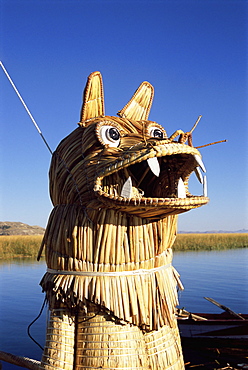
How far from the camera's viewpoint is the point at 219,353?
5.12m

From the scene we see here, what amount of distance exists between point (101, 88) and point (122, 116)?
0.31m

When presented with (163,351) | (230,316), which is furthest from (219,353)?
(163,351)

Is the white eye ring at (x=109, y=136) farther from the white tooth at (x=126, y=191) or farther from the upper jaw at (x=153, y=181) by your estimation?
the white tooth at (x=126, y=191)

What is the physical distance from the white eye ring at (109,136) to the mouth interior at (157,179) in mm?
214

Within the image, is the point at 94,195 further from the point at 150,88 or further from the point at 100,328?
the point at 150,88

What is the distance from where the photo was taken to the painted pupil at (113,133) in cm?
298

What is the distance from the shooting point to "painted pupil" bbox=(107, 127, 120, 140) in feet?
9.78

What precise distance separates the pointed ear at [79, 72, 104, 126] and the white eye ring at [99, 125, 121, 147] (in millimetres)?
381

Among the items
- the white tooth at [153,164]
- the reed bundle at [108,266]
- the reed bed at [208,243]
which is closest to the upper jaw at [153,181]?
the white tooth at [153,164]

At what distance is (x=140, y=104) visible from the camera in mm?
3797

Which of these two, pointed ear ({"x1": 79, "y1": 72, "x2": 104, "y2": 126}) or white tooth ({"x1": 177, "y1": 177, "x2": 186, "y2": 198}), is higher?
pointed ear ({"x1": 79, "y1": 72, "x2": 104, "y2": 126})

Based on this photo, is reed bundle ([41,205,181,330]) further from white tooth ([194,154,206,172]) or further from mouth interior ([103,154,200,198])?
white tooth ([194,154,206,172])

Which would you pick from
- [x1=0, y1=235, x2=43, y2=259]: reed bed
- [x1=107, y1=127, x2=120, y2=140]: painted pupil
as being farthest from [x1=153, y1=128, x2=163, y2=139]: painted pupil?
[x1=0, y1=235, x2=43, y2=259]: reed bed

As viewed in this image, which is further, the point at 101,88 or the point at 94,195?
the point at 101,88
